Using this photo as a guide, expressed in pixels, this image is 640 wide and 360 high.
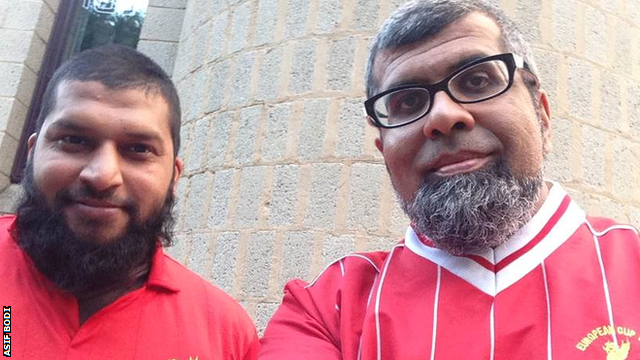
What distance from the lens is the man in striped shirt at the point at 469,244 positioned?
1.11 m

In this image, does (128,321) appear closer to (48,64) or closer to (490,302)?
(490,302)

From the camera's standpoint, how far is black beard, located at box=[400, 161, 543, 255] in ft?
4.03


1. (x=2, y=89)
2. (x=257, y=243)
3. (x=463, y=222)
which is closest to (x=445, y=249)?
(x=463, y=222)

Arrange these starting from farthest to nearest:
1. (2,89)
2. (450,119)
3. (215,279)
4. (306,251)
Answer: (2,89) < (215,279) < (306,251) < (450,119)

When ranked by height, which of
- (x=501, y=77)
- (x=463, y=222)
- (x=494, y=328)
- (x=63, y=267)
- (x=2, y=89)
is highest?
(x=501, y=77)

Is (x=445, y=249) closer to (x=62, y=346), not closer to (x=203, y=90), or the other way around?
(x=62, y=346)

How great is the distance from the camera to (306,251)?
9.63 ft

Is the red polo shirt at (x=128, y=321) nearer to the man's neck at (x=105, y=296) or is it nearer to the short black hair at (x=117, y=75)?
the man's neck at (x=105, y=296)

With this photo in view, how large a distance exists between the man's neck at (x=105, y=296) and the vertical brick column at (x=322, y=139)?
4.99ft

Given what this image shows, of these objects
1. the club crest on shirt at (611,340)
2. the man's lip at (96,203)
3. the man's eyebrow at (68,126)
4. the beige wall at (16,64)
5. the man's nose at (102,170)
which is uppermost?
the club crest on shirt at (611,340)

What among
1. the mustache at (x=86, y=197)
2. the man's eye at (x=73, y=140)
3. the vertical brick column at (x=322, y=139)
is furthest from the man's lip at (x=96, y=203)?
the vertical brick column at (x=322, y=139)

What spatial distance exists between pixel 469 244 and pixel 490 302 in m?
0.15

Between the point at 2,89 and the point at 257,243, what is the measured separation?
11.3 feet

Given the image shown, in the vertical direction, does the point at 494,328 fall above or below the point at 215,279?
above
